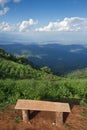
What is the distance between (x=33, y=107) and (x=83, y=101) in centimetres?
420

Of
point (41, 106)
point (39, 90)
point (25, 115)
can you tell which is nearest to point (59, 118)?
point (41, 106)

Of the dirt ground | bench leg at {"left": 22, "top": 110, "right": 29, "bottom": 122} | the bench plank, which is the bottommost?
the dirt ground

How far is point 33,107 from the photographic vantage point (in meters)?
10.0

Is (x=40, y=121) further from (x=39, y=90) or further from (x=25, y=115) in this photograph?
(x=39, y=90)

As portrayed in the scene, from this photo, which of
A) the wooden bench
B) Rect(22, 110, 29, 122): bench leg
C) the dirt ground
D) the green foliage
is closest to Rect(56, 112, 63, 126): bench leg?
the wooden bench

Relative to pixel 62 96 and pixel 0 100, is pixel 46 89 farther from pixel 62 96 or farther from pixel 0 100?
pixel 0 100

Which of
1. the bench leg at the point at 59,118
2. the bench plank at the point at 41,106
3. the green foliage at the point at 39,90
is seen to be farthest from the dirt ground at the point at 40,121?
the green foliage at the point at 39,90

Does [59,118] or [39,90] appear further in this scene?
[39,90]

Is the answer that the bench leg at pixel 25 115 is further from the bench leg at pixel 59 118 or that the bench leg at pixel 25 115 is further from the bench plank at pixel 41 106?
the bench leg at pixel 59 118

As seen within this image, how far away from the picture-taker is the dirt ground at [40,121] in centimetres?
966

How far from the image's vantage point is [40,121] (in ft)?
33.3

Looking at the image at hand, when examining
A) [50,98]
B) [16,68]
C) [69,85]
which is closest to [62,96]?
[50,98]

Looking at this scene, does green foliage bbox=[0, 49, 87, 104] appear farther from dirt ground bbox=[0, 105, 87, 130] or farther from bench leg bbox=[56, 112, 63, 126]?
bench leg bbox=[56, 112, 63, 126]

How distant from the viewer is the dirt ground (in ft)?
31.7
